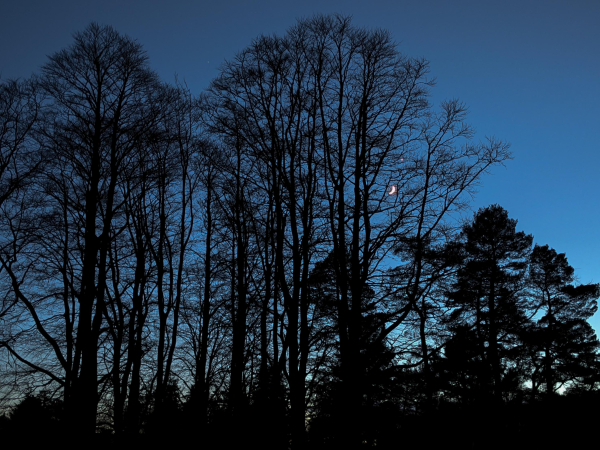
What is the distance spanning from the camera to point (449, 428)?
12.2m

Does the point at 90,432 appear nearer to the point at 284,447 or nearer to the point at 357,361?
the point at 284,447

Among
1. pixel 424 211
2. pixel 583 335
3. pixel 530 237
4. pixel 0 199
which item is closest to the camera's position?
pixel 424 211

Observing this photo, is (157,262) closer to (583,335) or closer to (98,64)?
(98,64)

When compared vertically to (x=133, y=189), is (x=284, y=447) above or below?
below

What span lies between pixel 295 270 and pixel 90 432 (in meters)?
6.94

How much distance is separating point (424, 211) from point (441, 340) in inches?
469

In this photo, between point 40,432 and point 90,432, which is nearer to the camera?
point 90,432

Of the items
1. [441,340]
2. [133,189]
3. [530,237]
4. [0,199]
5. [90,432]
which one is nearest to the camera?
[90,432]

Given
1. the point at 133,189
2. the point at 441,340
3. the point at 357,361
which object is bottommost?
the point at 357,361

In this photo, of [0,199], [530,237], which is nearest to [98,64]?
[0,199]

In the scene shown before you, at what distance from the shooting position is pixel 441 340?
67.9 ft

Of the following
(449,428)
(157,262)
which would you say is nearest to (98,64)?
(157,262)

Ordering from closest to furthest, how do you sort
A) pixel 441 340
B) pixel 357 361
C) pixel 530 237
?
1. pixel 357 361
2. pixel 441 340
3. pixel 530 237

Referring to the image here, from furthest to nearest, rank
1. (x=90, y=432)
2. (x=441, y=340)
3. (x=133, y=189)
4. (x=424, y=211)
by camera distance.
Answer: (x=441, y=340), (x=133, y=189), (x=90, y=432), (x=424, y=211)
